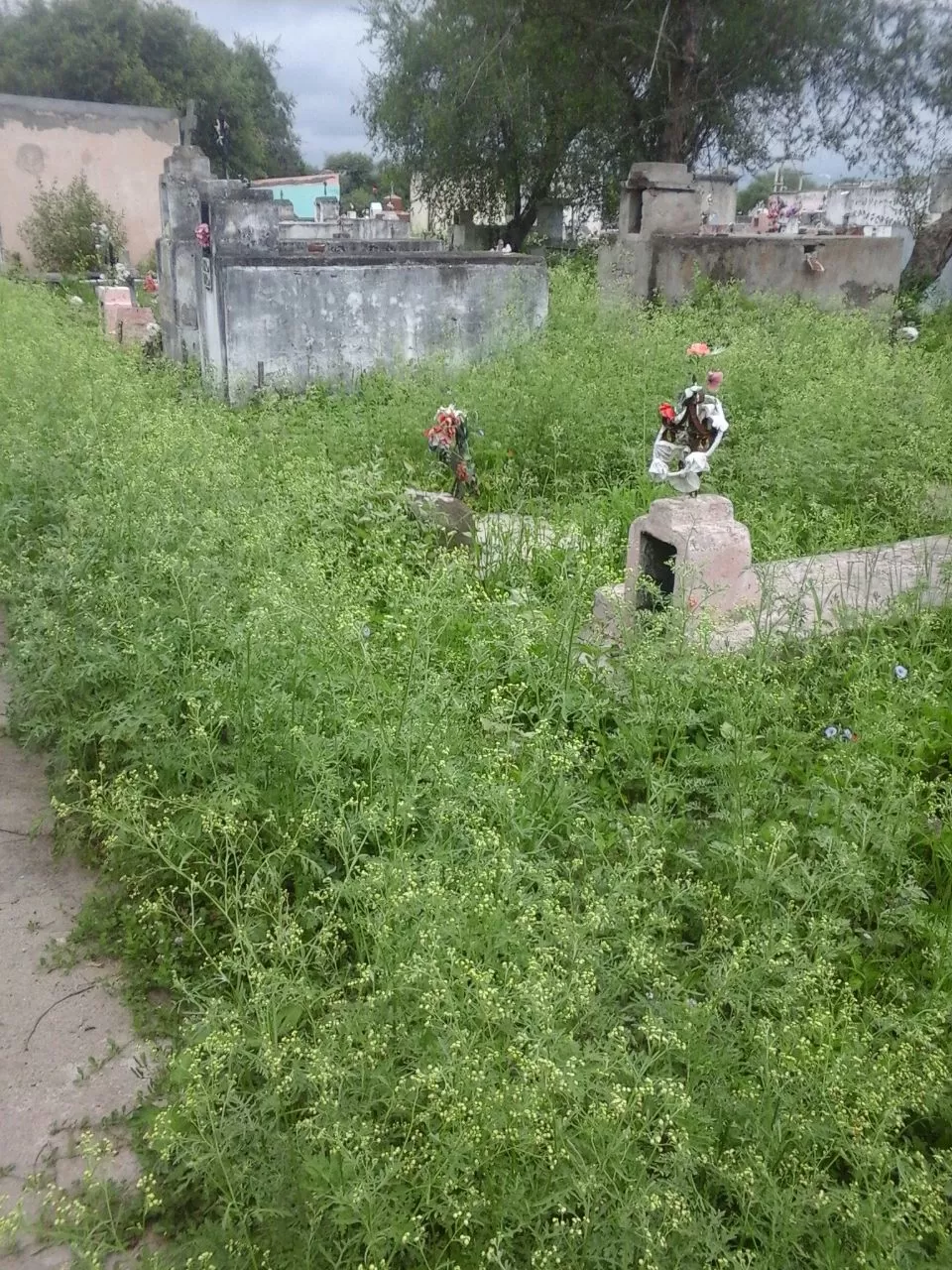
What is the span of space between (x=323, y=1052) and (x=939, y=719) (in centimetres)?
264

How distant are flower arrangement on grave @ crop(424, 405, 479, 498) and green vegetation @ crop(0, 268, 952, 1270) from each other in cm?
69

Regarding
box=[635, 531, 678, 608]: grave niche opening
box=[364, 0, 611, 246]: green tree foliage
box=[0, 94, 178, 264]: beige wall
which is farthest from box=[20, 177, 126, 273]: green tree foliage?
box=[635, 531, 678, 608]: grave niche opening

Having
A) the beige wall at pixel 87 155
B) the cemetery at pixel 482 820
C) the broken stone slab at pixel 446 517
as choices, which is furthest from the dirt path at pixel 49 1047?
the beige wall at pixel 87 155

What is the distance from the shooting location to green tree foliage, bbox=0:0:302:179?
1164 inches

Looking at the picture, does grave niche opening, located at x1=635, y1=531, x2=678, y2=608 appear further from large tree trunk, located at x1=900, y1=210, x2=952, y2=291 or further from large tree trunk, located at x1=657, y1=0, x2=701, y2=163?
large tree trunk, located at x1=657, y1=0, x2=701, y2=163

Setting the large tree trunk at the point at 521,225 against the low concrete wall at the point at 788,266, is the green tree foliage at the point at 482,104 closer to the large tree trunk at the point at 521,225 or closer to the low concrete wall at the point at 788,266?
the large tree trunk at the point at 521,225

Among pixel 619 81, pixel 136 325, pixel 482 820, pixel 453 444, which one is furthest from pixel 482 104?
pixel 482 820

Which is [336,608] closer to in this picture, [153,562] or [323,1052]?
[153,562]

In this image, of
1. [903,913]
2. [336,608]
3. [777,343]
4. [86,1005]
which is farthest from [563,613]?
[777,343]

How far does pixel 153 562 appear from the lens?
12.7 feet

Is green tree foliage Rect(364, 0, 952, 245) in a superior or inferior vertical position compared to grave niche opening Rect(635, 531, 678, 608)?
superior

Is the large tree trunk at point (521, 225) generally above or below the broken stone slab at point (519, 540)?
above

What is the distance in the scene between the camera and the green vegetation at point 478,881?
1855 mm

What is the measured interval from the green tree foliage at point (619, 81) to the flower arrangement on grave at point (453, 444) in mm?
11500
